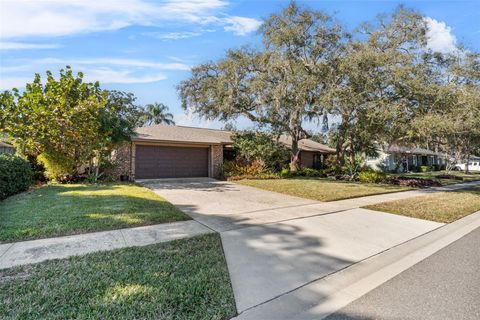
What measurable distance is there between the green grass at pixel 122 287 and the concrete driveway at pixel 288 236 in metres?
0.34

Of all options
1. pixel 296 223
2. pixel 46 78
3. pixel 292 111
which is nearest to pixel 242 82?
pixel 292 111

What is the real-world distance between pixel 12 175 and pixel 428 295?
11.4 metres

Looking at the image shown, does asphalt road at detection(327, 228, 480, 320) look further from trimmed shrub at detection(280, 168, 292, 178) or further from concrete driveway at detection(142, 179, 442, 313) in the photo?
trimmed shrub at detection(280, 168, 292, 178)

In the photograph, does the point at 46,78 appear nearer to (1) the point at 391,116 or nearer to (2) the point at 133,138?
(2) the point at 133,138

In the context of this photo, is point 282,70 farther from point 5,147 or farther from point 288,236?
point 5,147

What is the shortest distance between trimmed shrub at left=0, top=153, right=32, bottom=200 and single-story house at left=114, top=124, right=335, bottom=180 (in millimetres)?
4875

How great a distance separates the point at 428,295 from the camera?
3.21 metres

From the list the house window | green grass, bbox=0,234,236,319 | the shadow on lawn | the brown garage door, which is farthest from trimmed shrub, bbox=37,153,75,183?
the house window

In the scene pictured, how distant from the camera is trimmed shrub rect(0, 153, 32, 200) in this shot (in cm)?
809

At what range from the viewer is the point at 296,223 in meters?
6.17

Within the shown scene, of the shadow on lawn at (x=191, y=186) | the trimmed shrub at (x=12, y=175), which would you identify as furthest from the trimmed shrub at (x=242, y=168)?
the trimmed shrub at (x=12, y=175)

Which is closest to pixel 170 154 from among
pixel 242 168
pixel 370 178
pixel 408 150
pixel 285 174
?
pixel 242 168

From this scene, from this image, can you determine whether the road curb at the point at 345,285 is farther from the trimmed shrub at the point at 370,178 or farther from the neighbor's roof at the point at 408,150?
the neighbor's roof at the point at 408,150

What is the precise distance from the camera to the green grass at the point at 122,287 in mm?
2592
